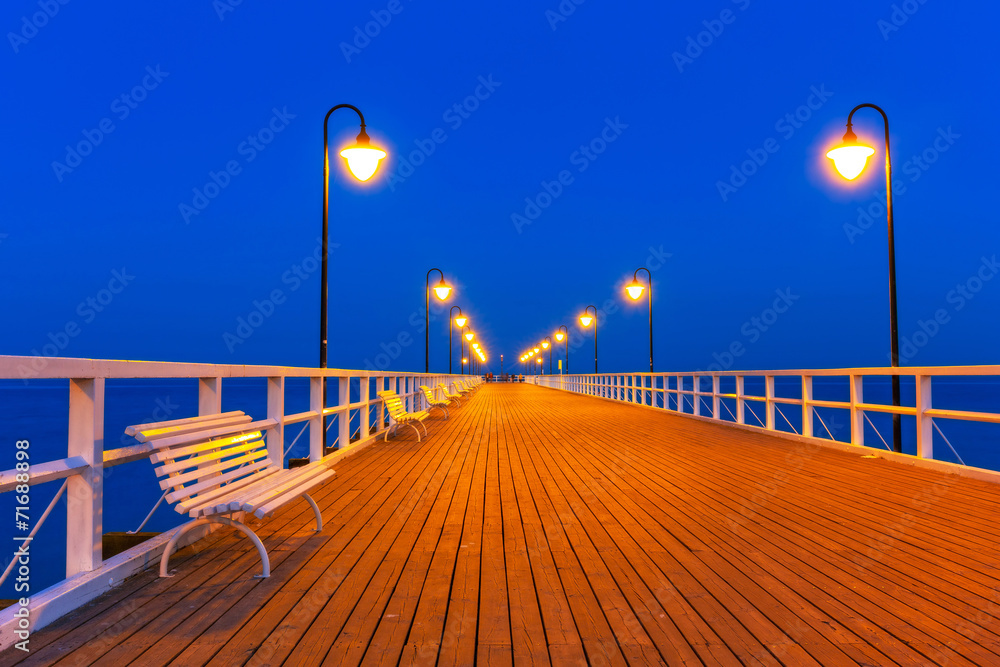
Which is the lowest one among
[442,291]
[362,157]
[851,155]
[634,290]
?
[442,291]

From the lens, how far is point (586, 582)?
3.19 meters

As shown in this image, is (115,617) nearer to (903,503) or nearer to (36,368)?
(36,368)

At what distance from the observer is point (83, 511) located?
115 inches

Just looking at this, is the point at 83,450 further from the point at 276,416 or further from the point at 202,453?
the point at 276,416

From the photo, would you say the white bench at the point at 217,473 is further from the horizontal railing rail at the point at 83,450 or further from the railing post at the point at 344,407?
the railing post at the point at 344,407

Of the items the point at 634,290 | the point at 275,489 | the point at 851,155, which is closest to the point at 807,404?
the point at 851,155

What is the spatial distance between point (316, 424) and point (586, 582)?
3.89m

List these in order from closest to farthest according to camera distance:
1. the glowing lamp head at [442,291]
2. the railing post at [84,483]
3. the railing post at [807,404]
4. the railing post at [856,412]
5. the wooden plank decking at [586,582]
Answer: the wooden plank decking at [586,582] < the railing post at [84,483] < the railing post at [856,412] < the railing post at [807,404] < the glowing lamp head at [442,291]

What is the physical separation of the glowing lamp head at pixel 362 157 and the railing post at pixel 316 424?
285 centimetres

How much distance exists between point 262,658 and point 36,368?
145 cm

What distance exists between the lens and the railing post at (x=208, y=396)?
4.14 metres

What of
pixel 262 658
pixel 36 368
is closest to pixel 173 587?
pixel 262 658

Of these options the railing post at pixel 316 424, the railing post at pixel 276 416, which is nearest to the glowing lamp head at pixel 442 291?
the railing post at pixel 316 424

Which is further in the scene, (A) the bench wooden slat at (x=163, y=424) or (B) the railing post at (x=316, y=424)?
(B) the railing post at (x=316, y=424)
